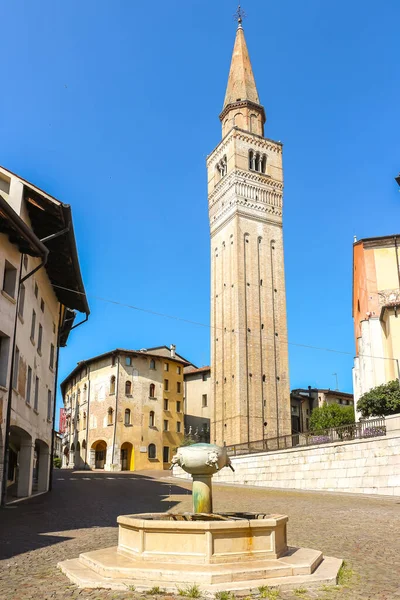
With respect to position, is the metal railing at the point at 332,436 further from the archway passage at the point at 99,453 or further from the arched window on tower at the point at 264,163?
the arched window on tower at the point at 264,163

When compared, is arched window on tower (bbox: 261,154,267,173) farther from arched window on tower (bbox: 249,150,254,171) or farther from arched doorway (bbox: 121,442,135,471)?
arched doorway (bbox: 121,442,135,471)

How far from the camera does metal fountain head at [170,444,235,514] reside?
7.82 m

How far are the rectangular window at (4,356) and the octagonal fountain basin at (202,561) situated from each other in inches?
374

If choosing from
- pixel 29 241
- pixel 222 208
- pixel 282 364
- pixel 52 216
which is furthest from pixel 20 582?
pixel 222 208

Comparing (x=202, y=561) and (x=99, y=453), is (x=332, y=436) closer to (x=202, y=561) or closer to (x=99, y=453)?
(x=202, y=561)

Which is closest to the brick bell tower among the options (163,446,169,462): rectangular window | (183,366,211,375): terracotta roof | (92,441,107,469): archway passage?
(183,366,211,375): terracotta roof

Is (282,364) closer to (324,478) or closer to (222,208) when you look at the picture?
(222,208)

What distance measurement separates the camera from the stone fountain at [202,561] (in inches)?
239

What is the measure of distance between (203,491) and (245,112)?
6912cm

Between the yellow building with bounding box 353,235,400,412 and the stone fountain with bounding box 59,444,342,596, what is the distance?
2959 centimetres

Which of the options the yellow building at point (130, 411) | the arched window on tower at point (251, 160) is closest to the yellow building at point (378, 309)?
the yellow building at point (130, 411)

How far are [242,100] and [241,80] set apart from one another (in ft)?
12.9

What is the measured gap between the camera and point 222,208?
68062 millimetres

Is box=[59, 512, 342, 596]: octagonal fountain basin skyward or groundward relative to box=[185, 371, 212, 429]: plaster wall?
groundward
